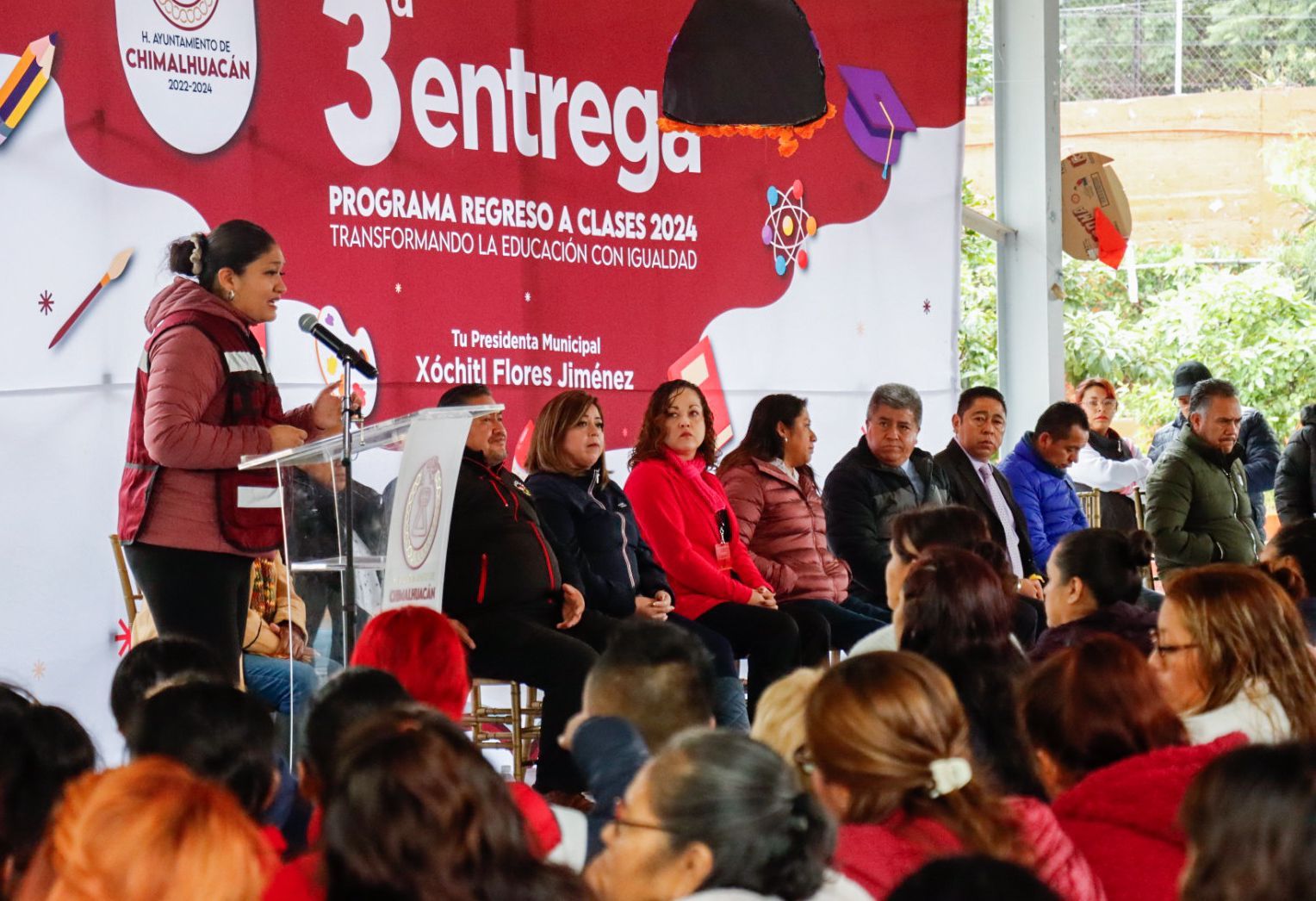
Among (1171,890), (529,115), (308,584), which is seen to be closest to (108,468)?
(308,584)

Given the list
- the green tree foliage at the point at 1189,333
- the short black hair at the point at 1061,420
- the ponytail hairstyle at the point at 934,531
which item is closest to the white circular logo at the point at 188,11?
the ponytail hairstyle at the point at 934,531

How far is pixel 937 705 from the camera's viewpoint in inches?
78.4

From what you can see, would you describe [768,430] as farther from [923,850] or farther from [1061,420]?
[923,850]

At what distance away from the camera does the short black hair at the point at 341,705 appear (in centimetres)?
224

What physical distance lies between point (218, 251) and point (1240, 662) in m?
2.40

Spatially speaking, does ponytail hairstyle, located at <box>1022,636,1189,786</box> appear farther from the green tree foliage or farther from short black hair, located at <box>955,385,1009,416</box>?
the green tree foliage

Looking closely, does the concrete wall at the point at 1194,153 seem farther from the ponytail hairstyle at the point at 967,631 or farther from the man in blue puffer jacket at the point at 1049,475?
the ponytail hairstyle at the point at 967,631

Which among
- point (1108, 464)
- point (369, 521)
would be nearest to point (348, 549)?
point (369, 521)

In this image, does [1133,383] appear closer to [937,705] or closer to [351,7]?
[351,7]

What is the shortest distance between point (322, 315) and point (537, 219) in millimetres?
982

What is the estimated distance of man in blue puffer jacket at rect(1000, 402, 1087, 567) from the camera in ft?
19.8

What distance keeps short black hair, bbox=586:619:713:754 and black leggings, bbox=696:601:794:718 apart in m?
2.38

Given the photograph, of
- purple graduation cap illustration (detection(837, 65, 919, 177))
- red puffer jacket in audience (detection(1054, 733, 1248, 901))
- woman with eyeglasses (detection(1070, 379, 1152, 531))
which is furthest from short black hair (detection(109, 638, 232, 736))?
woman with eyeglasses (detection(1070, 379, 1152, 531))

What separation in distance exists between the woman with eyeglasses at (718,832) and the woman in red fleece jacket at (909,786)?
22cm
